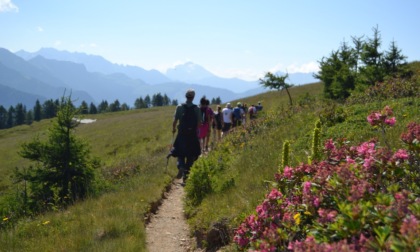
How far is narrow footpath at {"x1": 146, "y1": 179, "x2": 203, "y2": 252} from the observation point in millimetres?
6488

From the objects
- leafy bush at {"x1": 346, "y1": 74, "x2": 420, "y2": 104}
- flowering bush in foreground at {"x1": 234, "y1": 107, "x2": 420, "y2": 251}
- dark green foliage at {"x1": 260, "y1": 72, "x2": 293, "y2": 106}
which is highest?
dark green foliage at {"x1": 260, "y1": 72, "x2": 293, "y2": 106}

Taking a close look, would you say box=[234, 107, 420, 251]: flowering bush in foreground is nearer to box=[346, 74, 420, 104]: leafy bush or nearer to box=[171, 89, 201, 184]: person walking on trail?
box=[171, 89, 201, 184]: person walking on trail

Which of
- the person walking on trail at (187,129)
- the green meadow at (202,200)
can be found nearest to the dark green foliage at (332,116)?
the green meadow at (202,200)

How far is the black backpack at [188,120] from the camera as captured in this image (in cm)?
988

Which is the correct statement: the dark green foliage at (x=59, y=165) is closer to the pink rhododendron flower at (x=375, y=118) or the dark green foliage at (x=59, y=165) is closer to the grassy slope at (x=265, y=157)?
the grassy slope at (x=265, y=157)

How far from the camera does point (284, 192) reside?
165 inches

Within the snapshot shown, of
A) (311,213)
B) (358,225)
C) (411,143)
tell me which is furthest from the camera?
(411,143)

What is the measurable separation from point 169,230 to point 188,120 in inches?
134

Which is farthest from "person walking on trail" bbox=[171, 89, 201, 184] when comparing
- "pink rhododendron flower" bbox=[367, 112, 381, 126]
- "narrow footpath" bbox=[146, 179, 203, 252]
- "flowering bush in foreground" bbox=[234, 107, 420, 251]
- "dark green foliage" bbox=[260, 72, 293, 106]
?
"dark green foliage" bbox=[260, 72, 293, 106]

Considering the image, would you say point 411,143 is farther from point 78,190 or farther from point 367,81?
point 367,81

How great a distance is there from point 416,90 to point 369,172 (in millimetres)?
12252

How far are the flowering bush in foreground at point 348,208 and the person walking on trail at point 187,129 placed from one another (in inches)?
233

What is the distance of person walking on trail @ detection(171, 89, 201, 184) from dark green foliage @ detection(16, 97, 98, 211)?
11.1 feet

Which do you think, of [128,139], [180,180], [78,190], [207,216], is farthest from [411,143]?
[128,139]
